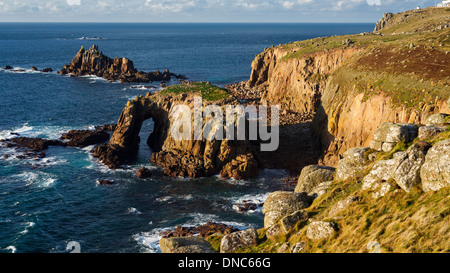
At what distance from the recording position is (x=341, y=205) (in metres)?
28.7

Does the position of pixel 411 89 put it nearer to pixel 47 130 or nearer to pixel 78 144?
pixel 78 144

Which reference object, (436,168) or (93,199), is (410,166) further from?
(93,199)

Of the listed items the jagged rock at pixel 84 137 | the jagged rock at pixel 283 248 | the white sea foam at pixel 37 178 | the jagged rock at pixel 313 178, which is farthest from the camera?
the jagged rock at pixel 84 137

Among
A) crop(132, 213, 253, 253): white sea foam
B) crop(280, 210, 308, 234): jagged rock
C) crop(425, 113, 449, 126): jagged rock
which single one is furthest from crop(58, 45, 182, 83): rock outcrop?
crop(280, 210, 308, 234): jagged rock

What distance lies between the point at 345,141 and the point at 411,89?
11688 millimetres

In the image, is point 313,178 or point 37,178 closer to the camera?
point 313,178

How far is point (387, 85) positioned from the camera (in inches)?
2287

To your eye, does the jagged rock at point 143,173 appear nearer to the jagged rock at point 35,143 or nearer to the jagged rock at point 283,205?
the jagged rock at point 35,143

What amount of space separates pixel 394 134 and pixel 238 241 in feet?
49.8

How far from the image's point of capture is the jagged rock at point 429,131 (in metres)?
30.2

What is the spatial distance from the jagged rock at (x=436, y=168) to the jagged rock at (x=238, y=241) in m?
12.3

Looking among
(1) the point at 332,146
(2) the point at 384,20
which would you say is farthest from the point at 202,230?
(2) the point at 384,20

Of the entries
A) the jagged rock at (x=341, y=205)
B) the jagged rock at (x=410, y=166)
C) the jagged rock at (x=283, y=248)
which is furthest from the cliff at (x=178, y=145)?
the jagged rock at (x=410, y=166)
